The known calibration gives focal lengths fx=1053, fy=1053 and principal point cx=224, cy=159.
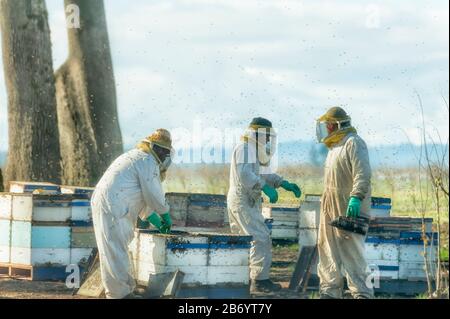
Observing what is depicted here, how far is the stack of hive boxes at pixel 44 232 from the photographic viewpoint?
507 inches

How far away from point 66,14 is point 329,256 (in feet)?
30.8

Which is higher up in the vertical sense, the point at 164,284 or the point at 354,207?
the point at 354,207

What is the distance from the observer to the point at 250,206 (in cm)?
1284

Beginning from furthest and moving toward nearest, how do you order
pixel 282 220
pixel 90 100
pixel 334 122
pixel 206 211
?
pixel 90 100 → pixel 282 220 → pixel 206 211 → pixel 334 122

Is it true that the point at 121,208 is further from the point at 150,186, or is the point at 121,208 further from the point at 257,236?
the point at 257,236

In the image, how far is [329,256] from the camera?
11.7 m

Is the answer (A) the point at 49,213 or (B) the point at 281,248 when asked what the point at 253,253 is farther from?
(B) the point at 281,248

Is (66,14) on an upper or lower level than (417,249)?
upper

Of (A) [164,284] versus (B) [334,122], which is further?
(B) [334,122]

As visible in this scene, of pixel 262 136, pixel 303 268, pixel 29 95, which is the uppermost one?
pixel 29 95

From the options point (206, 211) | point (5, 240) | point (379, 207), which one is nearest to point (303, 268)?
point (379, 207)

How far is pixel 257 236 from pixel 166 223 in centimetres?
150

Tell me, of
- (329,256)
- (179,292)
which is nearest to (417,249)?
(329,256)

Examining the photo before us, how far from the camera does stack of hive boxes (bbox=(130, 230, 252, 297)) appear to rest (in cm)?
1145
